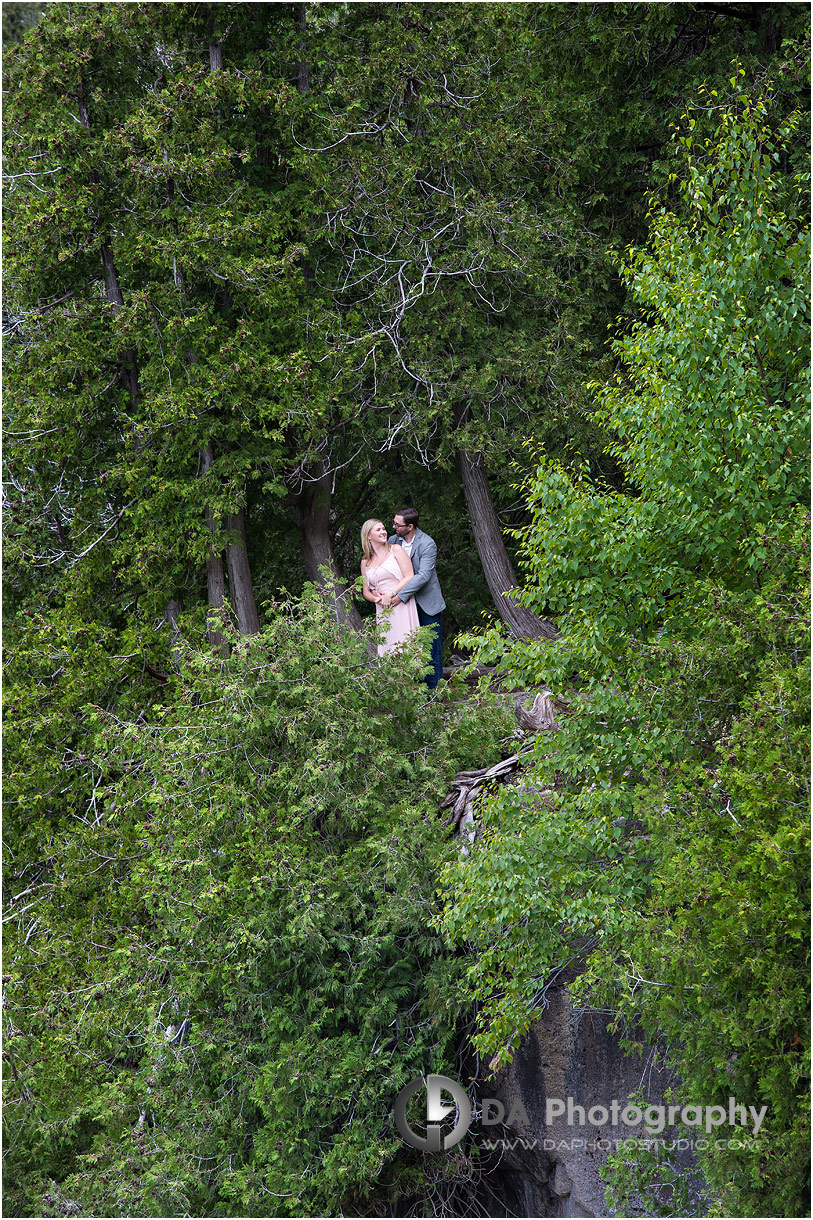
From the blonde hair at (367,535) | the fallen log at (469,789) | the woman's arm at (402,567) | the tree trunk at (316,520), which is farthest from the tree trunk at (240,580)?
the fallen log at (469,789)

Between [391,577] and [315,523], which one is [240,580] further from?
[391,577]

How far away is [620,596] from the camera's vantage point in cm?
598

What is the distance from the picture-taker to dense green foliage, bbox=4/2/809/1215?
5363 millimetres

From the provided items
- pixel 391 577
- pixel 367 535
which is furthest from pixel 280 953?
pixel 367 535

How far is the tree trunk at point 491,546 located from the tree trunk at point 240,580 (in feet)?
7.79

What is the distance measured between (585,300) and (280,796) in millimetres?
6378

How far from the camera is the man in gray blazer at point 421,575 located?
8.82 m

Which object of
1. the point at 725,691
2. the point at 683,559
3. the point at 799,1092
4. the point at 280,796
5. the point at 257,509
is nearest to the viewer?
the point at 799,1092

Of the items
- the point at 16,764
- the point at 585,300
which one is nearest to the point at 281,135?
the point at 585,300

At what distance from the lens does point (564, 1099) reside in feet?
22.1

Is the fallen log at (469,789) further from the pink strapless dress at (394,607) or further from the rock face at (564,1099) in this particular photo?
the pink strapless dress at (394,607)

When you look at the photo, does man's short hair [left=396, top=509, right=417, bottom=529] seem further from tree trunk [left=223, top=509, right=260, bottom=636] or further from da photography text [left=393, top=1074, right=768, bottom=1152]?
da photography text [left=393, top=1074, right=768, bottom=1152]

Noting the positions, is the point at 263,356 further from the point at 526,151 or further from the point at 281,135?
the point at 526,151

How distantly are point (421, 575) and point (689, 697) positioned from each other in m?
3.86
